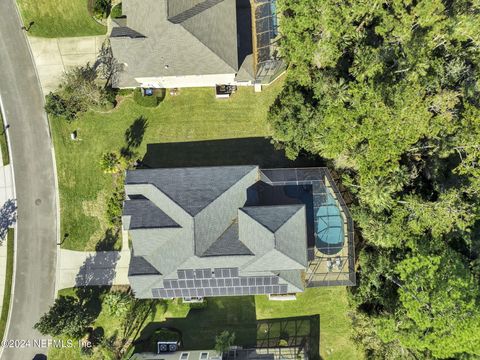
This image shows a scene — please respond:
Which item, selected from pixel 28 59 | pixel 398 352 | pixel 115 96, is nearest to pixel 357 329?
pixel 398 352

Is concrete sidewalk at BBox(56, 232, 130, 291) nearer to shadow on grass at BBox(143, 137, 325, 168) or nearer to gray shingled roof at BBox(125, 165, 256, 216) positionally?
gray shingled roof at BBox(125, 165, 256, 216)

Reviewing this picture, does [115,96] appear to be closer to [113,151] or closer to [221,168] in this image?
[113,151]

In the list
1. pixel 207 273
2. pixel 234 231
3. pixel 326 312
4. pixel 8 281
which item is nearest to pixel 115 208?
pixel 207 273

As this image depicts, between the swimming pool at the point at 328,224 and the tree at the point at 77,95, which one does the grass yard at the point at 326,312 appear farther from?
the tree at the point at 77,95

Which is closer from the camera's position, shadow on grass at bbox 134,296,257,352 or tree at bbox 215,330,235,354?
tree at bbox 215,330,235,354

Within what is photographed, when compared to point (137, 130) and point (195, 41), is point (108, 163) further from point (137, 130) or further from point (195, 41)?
point (195, 41)

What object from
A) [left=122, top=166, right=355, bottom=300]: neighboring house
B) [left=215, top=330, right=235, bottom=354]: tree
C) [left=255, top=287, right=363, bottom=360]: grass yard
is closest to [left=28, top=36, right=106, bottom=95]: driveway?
[left=122, top=166, right=355, bottom=300]: neighboring house

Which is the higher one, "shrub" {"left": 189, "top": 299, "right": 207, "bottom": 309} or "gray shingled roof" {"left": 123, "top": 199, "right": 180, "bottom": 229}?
"gray shingled roof" {"left": 123, "top": 199, "right": 180, "bottom": 229}
